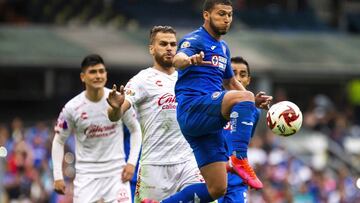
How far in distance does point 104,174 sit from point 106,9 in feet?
66.9

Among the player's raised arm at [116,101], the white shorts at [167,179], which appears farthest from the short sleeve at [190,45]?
the white shorts at [167,179]

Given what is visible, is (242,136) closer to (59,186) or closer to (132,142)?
(132,142)

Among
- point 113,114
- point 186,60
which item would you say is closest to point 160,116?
point 113,114

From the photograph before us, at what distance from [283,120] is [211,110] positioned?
824 mm

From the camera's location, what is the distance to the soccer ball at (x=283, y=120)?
11266mm

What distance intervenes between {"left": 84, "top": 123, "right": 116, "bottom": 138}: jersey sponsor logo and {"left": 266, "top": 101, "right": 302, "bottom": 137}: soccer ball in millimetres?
2822

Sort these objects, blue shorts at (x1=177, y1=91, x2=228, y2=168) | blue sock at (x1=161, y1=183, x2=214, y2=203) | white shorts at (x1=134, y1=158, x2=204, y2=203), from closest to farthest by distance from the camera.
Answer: blue shorts at (x1=177, y1=91, x2=228, y2=168) < blue sock at (x1=161, y1=183, x2=214, y2=203) < white shorts at (x1=134, y1=158, x2=204, y2=203)

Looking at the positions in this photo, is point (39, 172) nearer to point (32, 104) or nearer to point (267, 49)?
point (32, 104)

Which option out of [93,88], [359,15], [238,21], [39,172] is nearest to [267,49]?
[238,21]

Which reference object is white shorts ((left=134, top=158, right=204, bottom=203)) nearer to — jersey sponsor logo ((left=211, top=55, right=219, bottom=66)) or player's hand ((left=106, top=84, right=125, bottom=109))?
player's hand ((left=106, top=84, right=125, bottom=109))

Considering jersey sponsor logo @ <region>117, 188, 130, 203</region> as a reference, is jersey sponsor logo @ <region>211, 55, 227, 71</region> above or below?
above

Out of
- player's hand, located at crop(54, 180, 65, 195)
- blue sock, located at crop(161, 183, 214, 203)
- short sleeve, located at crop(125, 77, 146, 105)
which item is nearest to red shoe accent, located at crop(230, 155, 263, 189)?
blue sock, located at crop(161, 183, 214, 203)

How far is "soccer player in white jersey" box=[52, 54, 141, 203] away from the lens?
13.5 metres

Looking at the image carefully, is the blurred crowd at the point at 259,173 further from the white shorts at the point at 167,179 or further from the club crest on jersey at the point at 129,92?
the club crest on jersey at the point at 129,92
